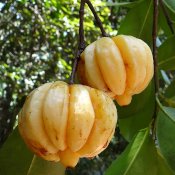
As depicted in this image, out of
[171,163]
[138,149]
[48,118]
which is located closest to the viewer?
[48,118]

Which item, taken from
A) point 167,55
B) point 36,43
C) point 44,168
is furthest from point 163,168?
point 36,43

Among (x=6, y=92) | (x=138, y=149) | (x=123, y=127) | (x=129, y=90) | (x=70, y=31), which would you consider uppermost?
(x=129, y=90)

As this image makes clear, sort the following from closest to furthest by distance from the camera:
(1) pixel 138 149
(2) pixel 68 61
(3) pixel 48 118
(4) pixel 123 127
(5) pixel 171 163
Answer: (3) pixel 48 118 < (5) pixel 171 163 < (1) pixel 138 149 < (4) pixel 123 127 < (2) pixel 68 61

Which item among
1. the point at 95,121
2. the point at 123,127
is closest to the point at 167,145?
the point at 95,121

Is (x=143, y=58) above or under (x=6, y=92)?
above

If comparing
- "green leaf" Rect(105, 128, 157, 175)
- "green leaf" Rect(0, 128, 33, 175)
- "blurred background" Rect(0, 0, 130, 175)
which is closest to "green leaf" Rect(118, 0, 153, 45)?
"green leaf" Rect(105, 128, 157, 175)

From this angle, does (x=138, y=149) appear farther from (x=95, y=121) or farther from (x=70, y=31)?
(x=70, y=31)
